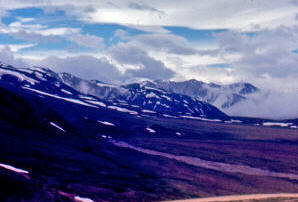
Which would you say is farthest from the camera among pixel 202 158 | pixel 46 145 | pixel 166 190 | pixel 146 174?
pixel 202 158

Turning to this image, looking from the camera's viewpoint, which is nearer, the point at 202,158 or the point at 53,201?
the point at 53,201

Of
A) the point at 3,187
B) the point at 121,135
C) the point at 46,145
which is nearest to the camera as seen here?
the point at 3,187

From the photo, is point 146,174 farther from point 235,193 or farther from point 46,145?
point 46,145

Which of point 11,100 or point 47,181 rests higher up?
point 11,100

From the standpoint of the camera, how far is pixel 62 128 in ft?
367

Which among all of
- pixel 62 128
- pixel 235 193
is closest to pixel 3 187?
pixel 235 193

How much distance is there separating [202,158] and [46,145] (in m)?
49.1

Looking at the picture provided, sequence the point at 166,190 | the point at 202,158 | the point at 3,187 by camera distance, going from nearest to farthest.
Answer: the point at 3,187, the point at 166,190, the point at 202,158

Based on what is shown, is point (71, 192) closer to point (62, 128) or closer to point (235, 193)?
point (235, 193)

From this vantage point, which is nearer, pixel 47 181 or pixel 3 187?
pixel 3 187

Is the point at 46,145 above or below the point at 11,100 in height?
below

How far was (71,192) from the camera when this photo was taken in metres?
45.8

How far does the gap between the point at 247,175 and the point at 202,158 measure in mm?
25614

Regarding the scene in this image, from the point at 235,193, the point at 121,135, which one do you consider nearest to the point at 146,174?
the point at 235,193
